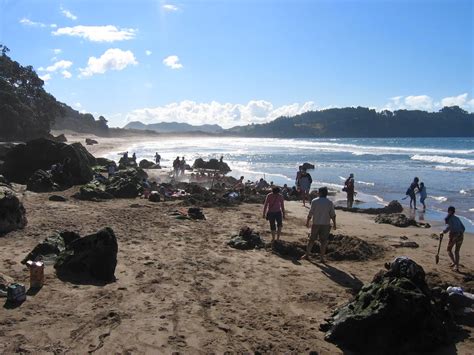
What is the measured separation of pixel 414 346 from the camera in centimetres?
582

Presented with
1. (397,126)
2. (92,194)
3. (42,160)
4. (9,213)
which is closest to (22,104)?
(42,160)

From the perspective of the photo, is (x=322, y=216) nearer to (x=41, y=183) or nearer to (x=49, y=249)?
(x=49, y=249)

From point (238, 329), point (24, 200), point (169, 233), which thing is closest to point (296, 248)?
point (169, 233)

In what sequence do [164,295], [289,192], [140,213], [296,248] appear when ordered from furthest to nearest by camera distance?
1. [289,192]
2. [140,213]
3. [296,248]
4. [164,295]

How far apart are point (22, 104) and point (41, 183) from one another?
3492cm

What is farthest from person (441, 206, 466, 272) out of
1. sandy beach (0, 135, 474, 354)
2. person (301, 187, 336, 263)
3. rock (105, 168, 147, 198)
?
rock (105, 168, 147, 198)

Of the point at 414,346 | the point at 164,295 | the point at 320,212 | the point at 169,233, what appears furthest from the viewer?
the point at 169,233

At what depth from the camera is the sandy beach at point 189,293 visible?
5.83m

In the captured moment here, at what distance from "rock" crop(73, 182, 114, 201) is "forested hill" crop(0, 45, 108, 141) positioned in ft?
103

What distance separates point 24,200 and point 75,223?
451cm

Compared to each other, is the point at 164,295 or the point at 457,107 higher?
the point at 457,107

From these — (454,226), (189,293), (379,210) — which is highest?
(454,226)

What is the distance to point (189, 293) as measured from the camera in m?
7.56

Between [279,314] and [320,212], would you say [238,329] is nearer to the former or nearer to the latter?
[279,314]
